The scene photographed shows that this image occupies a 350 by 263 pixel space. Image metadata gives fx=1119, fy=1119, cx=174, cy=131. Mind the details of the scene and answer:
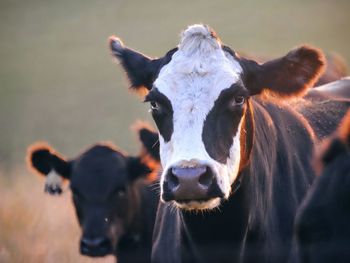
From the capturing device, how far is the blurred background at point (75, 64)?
40.6 feet

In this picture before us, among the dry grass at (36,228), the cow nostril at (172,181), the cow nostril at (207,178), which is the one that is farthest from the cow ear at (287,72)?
the dry grass at (36,228)

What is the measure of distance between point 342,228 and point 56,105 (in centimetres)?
2371

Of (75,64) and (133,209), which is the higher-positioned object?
(75,64)

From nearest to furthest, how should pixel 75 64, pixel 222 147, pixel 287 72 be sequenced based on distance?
pixel 222 147
pixel 287 72
pixel 75 64

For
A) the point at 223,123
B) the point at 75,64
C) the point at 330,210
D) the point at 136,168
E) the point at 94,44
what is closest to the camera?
the point at 330,210

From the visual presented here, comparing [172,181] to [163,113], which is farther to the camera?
[163,113]

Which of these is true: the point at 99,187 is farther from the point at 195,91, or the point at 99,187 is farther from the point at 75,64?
the point at 75,64

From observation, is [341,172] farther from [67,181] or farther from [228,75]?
[67,181]

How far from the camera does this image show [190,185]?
6.58m

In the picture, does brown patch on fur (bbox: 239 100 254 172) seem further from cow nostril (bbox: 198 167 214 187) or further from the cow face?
the cow face

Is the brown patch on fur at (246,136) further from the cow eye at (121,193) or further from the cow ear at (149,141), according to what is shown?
the cow eye at (121,193)

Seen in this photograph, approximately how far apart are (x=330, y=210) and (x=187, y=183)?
1.53m

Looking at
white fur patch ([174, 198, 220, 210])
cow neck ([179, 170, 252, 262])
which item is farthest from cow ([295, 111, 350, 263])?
cow neck ([179, 170, 252, 262])

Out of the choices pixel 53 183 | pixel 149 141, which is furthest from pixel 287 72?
pixel 53 183
